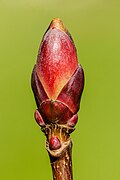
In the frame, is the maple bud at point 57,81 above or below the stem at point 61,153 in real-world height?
above

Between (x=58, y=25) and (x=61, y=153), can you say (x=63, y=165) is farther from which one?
(x=58, y=25)

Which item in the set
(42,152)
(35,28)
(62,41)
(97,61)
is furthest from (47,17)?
(62,41)

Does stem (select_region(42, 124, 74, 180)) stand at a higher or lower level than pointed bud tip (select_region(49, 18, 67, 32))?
lower

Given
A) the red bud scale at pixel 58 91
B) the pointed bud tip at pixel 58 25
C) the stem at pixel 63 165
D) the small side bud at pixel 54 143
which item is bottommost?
the stem at pixel 63 165

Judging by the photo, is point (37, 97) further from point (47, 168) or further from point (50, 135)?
point (47, 168)

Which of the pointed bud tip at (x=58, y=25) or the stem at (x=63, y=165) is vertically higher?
the pointed bud tip at (x=58, y=25)

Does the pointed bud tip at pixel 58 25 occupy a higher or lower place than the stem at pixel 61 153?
higher
